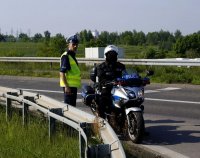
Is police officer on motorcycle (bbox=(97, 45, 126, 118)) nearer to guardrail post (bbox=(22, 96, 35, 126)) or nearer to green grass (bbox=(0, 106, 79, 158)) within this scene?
green grass (bbox=(0, 106, 79, 158))

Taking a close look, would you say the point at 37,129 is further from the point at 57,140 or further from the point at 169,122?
the point at 169,122

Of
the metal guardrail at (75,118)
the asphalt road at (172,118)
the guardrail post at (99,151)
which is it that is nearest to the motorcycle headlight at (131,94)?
the asphalt road at (172,118)

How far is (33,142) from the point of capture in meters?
7.91

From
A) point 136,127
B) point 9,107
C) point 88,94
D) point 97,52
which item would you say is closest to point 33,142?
point 136,127

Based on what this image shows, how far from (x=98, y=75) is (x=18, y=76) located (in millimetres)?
18714

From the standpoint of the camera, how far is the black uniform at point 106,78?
30.1 feet

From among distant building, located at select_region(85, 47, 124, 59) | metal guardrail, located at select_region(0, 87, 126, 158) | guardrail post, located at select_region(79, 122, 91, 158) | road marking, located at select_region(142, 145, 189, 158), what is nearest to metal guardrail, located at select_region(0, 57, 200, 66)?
distant building, located at select_region(85, 47, 124, 59)

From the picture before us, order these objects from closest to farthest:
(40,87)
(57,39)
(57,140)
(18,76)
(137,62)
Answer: (57,140) < (40,87) < (137,62) < (18,76) < (57,39)

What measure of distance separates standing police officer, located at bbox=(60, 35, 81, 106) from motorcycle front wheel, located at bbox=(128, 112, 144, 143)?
63.3 inches

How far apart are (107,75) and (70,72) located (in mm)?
888

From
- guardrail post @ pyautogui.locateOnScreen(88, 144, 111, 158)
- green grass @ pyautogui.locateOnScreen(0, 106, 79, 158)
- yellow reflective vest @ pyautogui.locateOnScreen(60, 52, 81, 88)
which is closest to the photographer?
guardrail post @ pyautogui.locateOnScreen(88, 144, 111, 158)

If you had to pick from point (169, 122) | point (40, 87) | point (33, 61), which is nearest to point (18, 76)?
point (33, 61)

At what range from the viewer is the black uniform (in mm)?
9164

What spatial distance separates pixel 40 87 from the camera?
20844 millimetres
